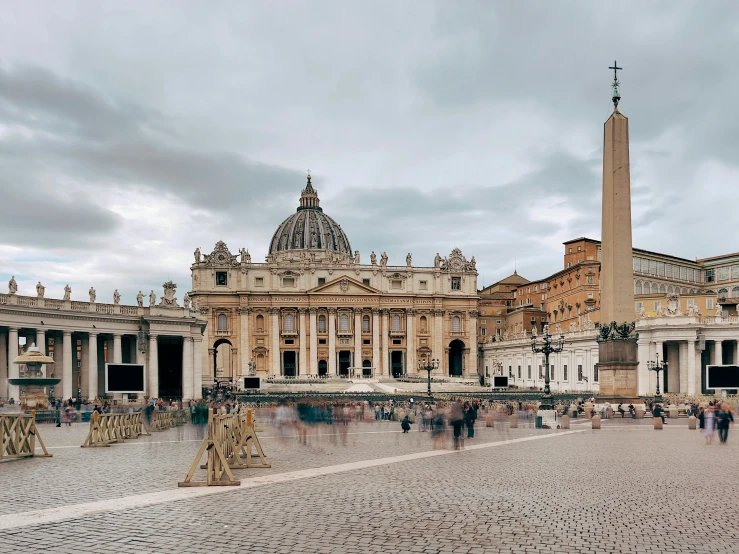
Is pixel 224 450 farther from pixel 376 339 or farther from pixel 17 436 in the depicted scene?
pixel 376 339

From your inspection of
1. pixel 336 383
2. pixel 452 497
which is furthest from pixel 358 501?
pixel 336 383

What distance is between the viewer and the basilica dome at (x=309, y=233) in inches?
5423

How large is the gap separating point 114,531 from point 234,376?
99.9m

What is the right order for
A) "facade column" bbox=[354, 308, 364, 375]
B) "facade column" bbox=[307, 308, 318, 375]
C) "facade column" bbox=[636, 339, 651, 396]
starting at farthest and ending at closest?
"facade column" bbox=[354, 308, 364, 375]
"facade column" bbox=[307, 308, 318, 375]
"facade column" bbox=[636, 339, 651, 396]

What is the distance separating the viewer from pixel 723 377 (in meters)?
38.3

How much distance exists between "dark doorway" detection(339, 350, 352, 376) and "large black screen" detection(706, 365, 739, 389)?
7726cm

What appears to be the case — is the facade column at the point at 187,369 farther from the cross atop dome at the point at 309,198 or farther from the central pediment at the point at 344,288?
the cross atop dome at the point at 309,198

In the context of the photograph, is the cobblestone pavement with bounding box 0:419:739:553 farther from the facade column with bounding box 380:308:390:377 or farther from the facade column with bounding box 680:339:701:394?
the facade column with bounding box 380:308:390:377

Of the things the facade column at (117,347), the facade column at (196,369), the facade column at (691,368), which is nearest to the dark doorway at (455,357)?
the facade column at (691,368)

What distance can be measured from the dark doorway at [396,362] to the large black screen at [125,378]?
78786mm

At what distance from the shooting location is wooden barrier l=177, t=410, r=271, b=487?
47.6 feet

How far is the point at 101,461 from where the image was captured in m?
18.6

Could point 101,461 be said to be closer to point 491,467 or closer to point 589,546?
point 491,467

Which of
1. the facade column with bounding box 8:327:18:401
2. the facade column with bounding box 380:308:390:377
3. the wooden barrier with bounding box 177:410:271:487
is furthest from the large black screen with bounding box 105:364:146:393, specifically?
the facade column with bounding box 380:308:390:377
